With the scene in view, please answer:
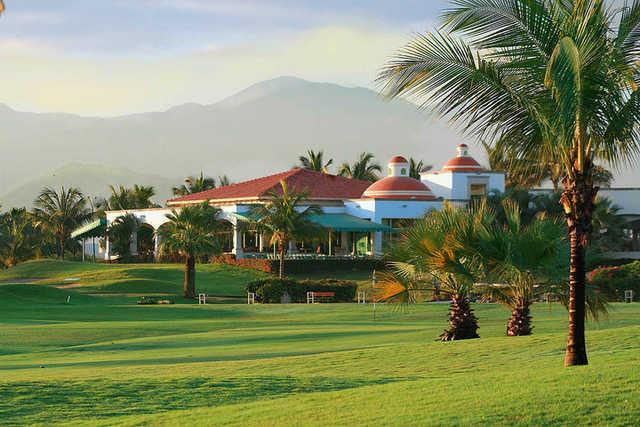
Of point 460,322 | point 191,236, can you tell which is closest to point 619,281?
point 191,236

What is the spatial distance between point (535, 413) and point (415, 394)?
78.3 inches

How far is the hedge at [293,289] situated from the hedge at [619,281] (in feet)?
37.7

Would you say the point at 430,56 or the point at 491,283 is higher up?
the point at 430,56

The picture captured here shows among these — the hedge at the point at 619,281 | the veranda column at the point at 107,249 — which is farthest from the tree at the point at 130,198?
the hedge at the point at 619,281

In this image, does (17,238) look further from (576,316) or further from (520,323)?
(576,316)

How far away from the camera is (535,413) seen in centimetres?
1162

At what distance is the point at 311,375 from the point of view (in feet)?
57.0

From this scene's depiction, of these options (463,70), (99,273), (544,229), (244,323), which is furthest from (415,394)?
(99,273)

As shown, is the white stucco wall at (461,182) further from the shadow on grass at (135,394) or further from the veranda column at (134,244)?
the shadow on grass at (135,394)

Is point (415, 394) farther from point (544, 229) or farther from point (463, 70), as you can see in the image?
point (544, 229)

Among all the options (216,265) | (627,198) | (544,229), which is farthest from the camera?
(627,198)

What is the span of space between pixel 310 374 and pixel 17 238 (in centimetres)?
6535

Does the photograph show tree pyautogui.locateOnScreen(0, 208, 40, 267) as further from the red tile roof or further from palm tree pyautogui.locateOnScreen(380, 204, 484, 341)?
palm tree pyautogui.locateOnScreen(380, 204, 484, 341)

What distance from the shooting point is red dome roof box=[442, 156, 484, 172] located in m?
77.1
